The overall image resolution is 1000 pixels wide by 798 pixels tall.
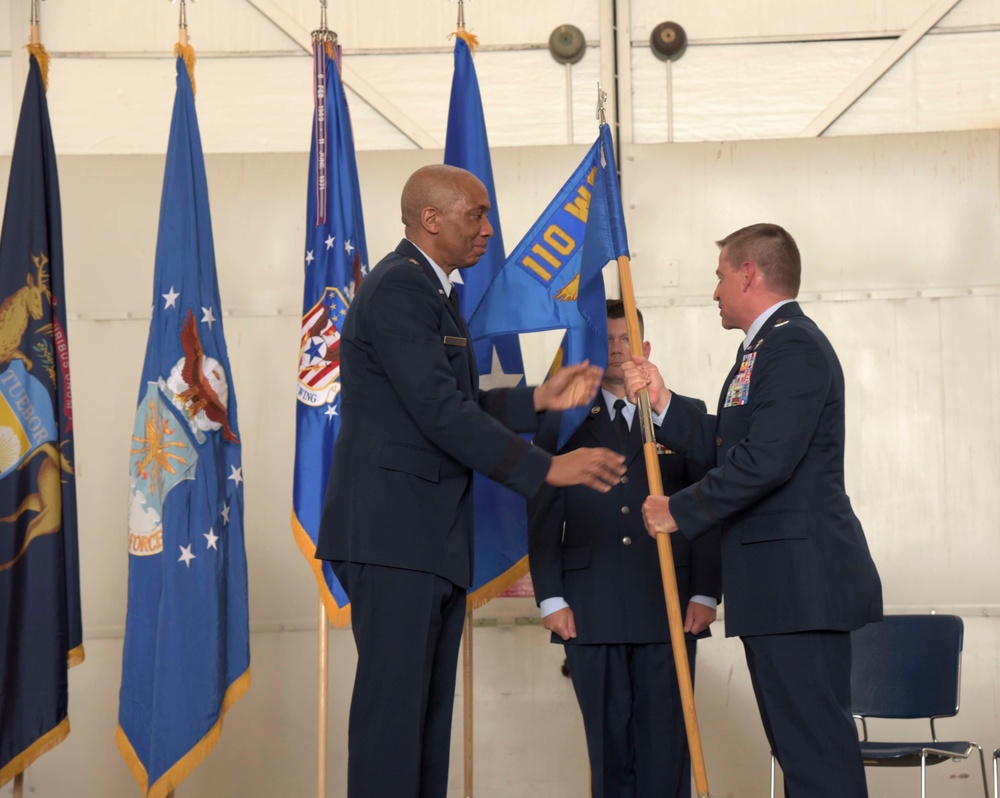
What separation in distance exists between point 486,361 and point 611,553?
2.64 feet

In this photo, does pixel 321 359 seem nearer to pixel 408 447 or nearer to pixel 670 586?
pixel 408 447

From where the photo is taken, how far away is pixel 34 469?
3873 millimetres

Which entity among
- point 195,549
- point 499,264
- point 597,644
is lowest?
point 597,644

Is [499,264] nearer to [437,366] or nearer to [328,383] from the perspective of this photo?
[328,383]

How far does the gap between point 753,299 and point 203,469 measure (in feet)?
6.38

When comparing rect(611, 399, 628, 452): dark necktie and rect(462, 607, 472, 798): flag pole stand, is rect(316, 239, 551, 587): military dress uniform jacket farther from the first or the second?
rect(462, 607, 472, 798): flag pole stand

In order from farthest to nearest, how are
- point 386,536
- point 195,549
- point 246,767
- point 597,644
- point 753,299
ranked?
point 246,767
point 195,549
point 597,644
point 753,299
point 386,536

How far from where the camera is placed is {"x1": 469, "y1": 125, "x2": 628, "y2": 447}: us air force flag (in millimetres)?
3459

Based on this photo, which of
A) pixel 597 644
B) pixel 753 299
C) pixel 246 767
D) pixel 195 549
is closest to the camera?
pixel 753 299

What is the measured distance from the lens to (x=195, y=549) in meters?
3.90

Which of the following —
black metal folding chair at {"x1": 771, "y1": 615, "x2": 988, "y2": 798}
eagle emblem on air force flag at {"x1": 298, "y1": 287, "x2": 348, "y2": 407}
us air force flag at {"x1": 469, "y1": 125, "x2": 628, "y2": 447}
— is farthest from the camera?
black metal folding chair at {"x1": 771, "y1": 615, "x2": 988, "y2": 798}

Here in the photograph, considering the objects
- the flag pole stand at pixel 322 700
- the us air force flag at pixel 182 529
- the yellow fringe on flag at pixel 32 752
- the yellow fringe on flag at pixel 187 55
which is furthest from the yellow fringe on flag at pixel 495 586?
the yellow fringe on flag at pixel 187 55

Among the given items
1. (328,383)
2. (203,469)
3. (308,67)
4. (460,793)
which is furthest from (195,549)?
(308,67)

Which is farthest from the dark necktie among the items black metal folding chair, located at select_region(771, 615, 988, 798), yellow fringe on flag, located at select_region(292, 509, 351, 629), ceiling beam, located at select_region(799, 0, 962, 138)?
ceiling beam, located at select_region(799, 0, 962, 138)
